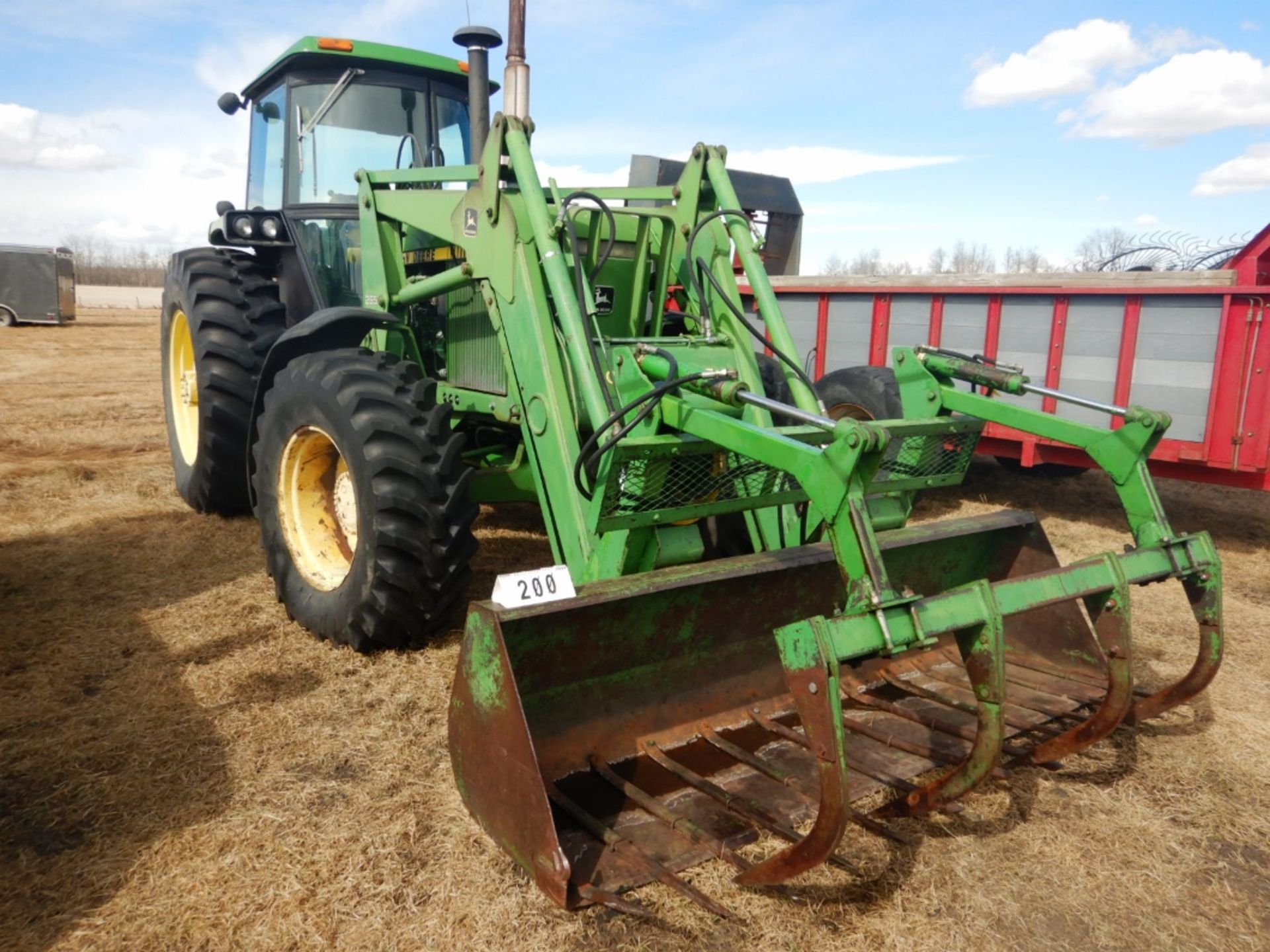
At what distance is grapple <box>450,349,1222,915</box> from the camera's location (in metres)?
2.39

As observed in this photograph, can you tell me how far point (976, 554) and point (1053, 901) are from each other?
1599mm

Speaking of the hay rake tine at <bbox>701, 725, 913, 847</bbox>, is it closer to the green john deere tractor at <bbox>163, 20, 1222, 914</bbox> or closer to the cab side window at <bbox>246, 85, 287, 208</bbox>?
the green john deere tractor at <bbox>163, 20, 1222, 914</bbox>

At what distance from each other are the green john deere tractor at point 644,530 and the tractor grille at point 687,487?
0.04 feet

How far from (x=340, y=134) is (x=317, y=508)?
2.26 metres

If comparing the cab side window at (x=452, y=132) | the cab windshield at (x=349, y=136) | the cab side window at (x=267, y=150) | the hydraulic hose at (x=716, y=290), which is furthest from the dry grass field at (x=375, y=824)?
the cab side window at (x=452, y=132)

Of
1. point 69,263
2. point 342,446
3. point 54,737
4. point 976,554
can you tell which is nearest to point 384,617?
point 342,446

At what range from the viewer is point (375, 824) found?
2773 mm

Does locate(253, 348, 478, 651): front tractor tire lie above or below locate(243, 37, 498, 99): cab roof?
below

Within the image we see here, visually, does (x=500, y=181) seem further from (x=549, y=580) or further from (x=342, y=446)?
(x=549, y=580)

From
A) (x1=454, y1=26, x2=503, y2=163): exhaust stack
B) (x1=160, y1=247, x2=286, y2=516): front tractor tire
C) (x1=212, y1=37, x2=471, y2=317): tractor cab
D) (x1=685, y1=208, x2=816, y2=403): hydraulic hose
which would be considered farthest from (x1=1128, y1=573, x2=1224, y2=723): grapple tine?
(x1=160, y1=247, x2=286, y2=516): front tractor tire

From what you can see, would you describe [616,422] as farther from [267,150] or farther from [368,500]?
[267,150]

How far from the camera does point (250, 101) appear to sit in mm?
5863

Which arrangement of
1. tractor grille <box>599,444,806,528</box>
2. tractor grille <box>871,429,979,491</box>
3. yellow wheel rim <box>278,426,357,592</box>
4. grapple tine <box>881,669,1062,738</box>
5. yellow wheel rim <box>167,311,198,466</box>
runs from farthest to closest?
yellow wheel rim <box>167,311,198,466</box> → yellow wheel rim <box>278,426,357,592</box> → tractor grille <box>871,429,979,491</box> → grapple tine <box>881,669,1062,738</box> → tractor grille <box>599,444,806,528</box>

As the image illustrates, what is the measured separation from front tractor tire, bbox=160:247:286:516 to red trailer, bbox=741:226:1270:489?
14.2ft
